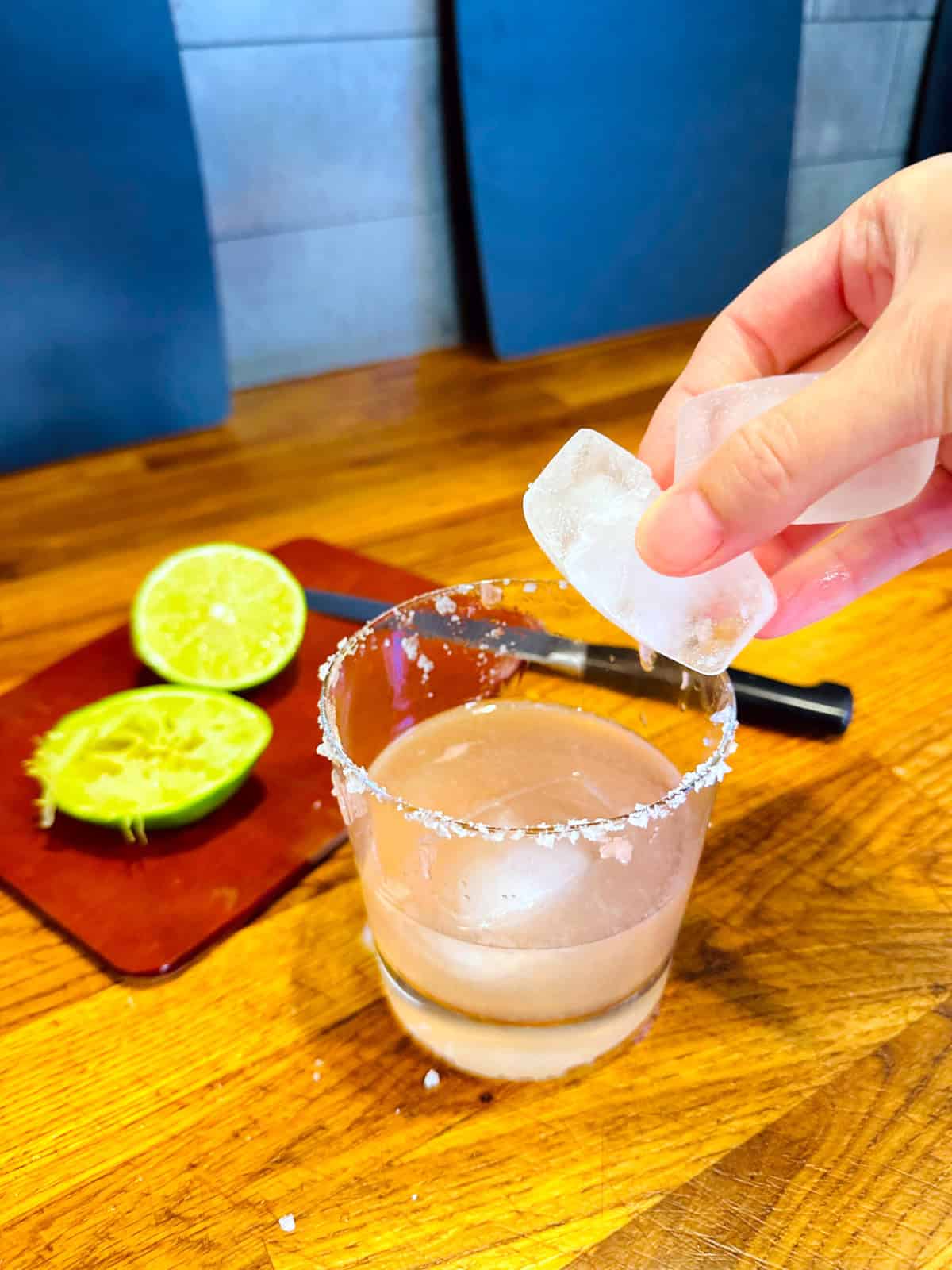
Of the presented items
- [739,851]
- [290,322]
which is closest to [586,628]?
[739,851]

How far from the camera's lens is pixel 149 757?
817 mm

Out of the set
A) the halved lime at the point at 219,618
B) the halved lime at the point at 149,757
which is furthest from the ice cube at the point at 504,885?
the halved lime at the point at 219,618

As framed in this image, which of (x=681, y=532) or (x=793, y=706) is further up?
(x=681, y=532)

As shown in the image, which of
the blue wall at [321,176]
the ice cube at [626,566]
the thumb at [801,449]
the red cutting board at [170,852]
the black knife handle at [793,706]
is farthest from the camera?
the blue wall at [321,176]

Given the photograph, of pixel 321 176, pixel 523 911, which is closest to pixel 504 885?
pixel 523 911

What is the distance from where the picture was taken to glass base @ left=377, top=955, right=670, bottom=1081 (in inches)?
23.3

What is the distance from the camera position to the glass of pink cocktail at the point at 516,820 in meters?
0.55

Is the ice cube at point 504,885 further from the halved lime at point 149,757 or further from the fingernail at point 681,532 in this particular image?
the halved lime at point 149,757

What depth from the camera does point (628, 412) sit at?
5.06 feet

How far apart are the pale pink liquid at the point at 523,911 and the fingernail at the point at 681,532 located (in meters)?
0.13

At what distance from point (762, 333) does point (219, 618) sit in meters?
0.54

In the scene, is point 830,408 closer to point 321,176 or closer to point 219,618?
point 219,618

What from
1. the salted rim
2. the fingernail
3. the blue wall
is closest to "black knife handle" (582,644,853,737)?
the salted rim

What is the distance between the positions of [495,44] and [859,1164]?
152 centimetres
